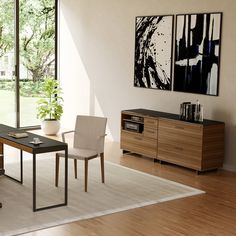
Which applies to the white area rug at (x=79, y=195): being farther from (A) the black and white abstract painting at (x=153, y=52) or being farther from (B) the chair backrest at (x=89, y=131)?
(A) the black and white abstract painting at (x=153, y=52)

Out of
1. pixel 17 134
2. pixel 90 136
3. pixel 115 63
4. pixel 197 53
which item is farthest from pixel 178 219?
pixel 115 63

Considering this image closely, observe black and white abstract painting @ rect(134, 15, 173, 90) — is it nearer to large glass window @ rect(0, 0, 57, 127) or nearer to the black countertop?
the black countertop

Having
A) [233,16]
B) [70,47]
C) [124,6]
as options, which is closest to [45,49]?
[70,47]

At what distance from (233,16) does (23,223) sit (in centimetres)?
381

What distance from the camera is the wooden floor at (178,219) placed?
14.6 feet

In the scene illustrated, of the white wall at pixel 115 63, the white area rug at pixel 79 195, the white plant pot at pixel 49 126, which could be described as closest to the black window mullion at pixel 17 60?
the white plant pot at pixel 49 126

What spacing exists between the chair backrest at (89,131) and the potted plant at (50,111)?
3.01 metres

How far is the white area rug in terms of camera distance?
15.5 feet

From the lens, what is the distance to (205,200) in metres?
5.43

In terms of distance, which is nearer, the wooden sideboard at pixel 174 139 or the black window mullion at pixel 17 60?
the wooden sideboard at pixel 174 139

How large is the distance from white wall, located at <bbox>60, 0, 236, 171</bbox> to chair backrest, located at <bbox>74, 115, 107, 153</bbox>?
1.76m

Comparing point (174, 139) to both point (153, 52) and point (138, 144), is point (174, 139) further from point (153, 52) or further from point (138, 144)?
point (153, 52)

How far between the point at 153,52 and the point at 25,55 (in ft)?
9.21

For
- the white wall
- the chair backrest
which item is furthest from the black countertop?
the chair backrest
